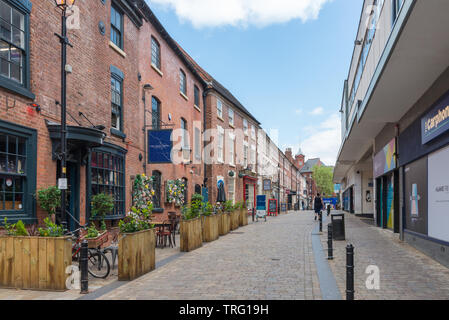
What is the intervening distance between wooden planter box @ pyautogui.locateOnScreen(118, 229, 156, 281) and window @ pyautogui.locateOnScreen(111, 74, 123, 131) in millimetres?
5395

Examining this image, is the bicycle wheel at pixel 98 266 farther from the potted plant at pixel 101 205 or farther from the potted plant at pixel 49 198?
the potted plant at pixel 101 205

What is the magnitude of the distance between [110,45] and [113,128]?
2597 millimetres

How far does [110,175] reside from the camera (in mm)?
11516

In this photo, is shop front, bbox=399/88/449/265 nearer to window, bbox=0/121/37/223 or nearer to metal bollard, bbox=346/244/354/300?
metal bollard, bbox=346/244/354/300

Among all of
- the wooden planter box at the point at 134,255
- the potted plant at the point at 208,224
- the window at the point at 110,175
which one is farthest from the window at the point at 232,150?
the wooden planter box at the point at 134,255

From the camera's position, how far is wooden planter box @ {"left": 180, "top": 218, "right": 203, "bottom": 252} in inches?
420

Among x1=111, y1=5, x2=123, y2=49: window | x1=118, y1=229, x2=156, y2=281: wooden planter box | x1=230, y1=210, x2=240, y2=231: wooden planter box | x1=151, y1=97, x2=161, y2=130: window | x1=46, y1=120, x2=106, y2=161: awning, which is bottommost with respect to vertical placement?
x1=230, y1=210, x2=240, y2=231: wooden planter box

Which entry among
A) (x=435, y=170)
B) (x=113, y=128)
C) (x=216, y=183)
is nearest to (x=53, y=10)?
(x=113, y=128)

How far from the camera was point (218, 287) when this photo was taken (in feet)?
21.2

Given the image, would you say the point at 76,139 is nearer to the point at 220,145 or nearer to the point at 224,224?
the point at 224,224

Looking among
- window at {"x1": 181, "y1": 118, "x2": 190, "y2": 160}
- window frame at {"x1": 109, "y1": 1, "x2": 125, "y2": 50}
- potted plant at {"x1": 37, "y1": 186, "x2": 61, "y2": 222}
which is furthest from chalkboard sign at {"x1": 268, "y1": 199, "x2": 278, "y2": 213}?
potted plant at {"x1": 37, "y1": 186, "x2": 61, "y2": 222}

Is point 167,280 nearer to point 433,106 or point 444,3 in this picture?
point 444,3

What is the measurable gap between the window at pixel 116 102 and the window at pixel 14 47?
13.4ft

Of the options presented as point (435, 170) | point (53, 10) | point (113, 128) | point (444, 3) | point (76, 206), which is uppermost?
point (53, 10)
